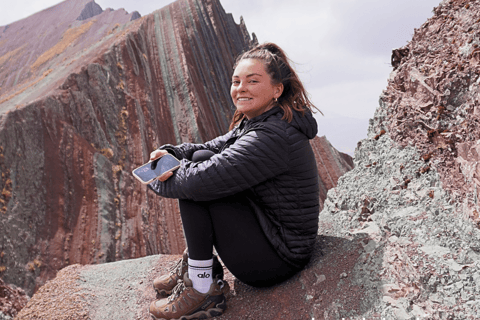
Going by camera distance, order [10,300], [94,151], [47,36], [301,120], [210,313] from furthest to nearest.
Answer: [47,36], [94,151], [10,300], [210,313], [301,120]

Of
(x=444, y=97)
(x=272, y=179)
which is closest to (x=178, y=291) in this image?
(x=272, y=179)

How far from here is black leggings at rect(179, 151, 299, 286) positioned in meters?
1.87

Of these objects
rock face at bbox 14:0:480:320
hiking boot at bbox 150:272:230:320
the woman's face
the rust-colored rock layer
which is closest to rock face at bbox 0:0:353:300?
rock face at bbox 14:0:480:320

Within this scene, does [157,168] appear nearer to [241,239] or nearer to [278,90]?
[241,239]

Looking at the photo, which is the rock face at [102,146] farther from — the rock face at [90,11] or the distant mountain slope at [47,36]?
the rock face at [90,11]

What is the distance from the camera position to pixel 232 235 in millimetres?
1885

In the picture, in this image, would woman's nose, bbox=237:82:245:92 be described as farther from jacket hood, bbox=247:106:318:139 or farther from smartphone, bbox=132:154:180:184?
smartphone, bbox=132:154:180:184

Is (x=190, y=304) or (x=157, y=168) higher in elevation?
(x=157, y=168)

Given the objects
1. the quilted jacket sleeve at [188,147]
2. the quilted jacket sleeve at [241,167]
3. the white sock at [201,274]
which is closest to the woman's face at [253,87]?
the quilted jacket sleeve at [241,167]

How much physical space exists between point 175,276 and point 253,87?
1518 mm

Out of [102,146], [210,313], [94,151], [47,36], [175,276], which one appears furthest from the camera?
[47,36]

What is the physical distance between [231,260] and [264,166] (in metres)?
0.64

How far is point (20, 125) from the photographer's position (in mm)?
6348

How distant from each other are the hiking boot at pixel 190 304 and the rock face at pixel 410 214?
13cm
